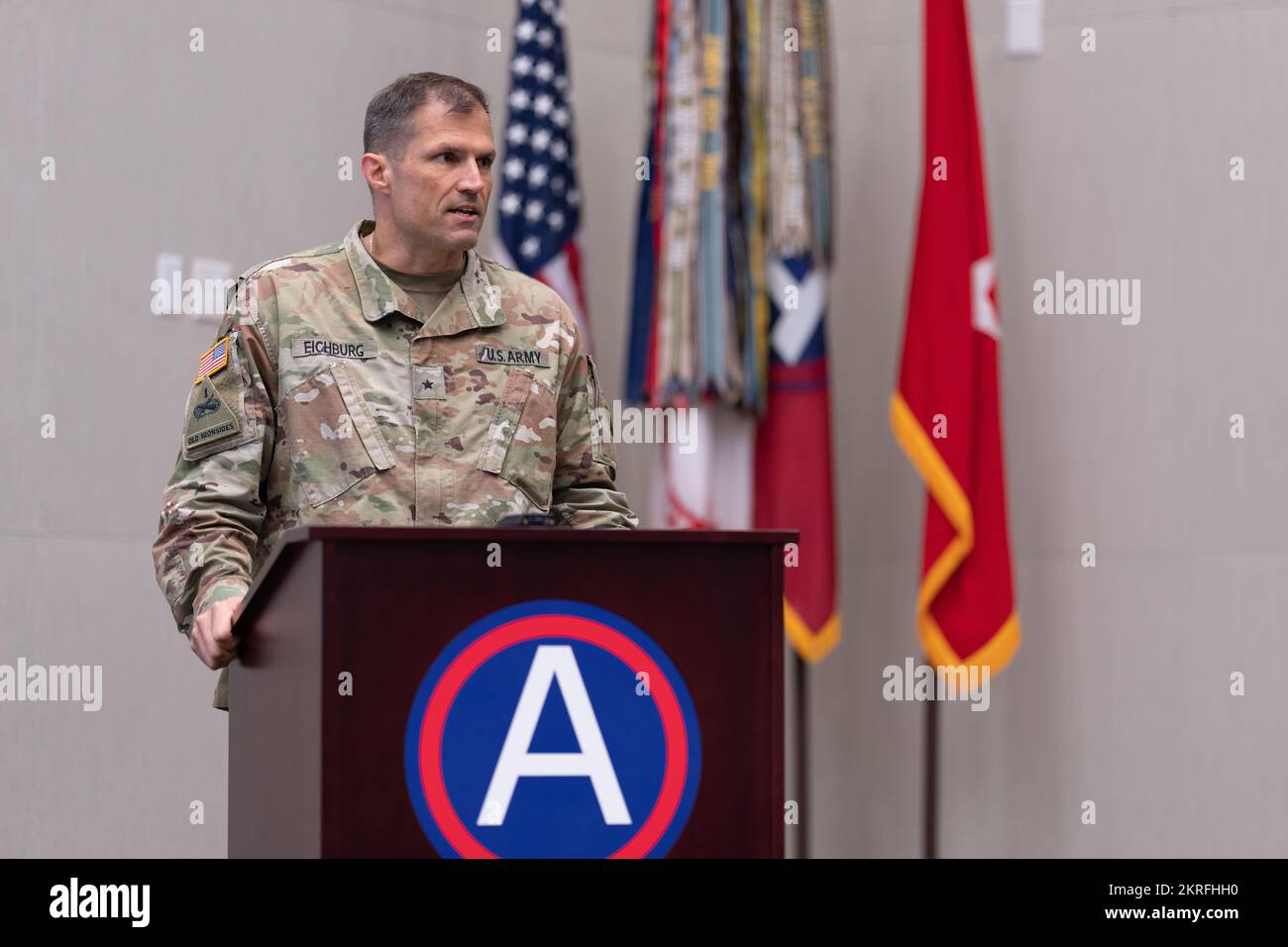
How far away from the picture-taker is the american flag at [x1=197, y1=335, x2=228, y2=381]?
7.34 ft

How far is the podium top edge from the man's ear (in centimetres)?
93

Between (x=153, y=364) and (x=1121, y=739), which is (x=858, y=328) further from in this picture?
(x=153, y=364)

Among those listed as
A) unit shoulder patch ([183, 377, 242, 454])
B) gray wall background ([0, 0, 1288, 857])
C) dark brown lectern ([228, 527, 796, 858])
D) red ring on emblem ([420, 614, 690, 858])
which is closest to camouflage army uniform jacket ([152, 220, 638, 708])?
unit shoulder patch ([183, 377, 242, 454])

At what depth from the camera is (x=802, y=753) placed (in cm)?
416

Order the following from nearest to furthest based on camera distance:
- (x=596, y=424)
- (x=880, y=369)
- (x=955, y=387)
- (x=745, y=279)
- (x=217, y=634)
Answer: (x=217, y=634)
(x=596, y=424)
(x=955, y=387)
(x=745, y=279)
(x=880, y=369)

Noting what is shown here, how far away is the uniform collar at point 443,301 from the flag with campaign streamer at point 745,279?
169 centimetres

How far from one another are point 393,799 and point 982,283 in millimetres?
2872

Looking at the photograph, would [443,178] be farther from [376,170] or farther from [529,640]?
[529,640]

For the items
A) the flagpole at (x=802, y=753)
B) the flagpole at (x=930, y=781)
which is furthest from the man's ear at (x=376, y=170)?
the flagpole at (x=930, y=781)

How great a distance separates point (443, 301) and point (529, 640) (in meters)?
0.93

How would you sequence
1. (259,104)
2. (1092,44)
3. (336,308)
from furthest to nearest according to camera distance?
(1092,44)
(259,104)
(336,308)

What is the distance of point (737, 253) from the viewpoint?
13.6ft

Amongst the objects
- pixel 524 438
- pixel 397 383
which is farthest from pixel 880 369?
pixel 397 383
